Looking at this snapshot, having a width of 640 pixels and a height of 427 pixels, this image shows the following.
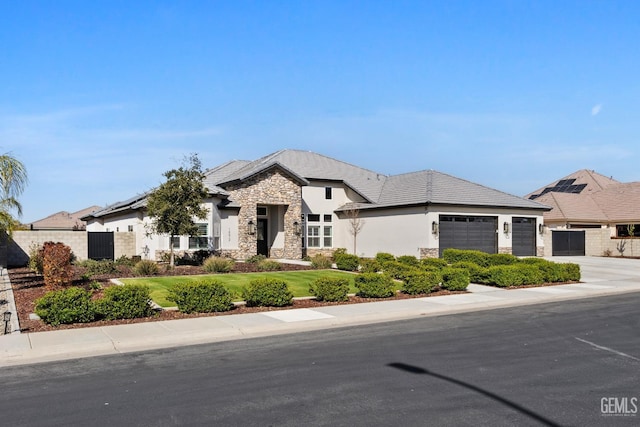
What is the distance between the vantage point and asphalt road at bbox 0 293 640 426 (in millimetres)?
5941

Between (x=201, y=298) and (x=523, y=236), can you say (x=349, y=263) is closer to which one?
(x=201, y=298)

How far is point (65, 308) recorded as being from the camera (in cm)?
1152

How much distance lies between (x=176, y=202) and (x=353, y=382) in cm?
1738

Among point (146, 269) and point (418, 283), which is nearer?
point (418, 283)

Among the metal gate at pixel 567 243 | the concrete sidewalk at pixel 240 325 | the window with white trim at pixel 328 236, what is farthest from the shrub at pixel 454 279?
the metal gate at pixel 567 243

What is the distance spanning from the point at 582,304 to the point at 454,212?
659 inches

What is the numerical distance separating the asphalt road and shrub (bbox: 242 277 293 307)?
3.26m

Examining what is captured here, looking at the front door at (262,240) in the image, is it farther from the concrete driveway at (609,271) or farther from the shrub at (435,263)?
the concrete driveway at (609,271)

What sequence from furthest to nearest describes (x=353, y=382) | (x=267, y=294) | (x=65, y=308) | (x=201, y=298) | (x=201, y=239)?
(x=201, y=239) → (x=267, y=294) → (x=201, y=298) → (x=65, y=308) → (x=353, y=382)

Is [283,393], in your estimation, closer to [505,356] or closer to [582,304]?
[505,356]

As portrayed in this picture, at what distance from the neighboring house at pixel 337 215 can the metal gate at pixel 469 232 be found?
0.21ft

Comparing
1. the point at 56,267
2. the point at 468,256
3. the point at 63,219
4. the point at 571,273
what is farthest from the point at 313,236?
the point at 63,219

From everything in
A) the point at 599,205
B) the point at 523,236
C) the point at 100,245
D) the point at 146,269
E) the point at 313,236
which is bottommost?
the point at 146,269

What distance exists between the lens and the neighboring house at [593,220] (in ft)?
126
